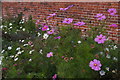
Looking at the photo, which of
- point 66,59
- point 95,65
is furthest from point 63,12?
point 95,65

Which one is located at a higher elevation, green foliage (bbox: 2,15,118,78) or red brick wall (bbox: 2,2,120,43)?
red brick wall (bbox: 2,2,120,43)

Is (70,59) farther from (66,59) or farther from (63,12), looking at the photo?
(63,12)

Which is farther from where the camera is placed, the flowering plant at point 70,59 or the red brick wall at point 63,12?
the red brick wall at point 63,12

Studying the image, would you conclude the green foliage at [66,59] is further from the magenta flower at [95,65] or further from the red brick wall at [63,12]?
the red brick wall at [63,12]

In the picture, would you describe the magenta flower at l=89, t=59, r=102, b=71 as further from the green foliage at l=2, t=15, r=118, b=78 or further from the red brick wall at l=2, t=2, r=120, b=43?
the red brick wall at l=2, t=2, r=120, b=43

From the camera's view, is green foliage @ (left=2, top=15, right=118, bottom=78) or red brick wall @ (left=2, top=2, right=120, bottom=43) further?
red brick wall @ (left=2, top=2, right=120, bottom=43)

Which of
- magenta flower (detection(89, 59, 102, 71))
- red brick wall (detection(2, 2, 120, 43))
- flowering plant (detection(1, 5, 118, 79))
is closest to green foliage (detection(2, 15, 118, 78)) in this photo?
flowering plant (detection(1, 5, 118, 79))

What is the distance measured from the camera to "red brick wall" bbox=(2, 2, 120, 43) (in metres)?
5.26

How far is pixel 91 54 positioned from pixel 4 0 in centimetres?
637

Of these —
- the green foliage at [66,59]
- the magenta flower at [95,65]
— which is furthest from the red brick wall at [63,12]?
the magenta flower at [95,65]

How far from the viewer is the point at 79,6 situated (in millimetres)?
5848

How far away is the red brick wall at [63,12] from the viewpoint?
526cm

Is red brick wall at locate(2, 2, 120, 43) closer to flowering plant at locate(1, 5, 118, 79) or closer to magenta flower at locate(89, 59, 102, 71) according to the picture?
flowering plant at locate(1, 5, 118, 79)

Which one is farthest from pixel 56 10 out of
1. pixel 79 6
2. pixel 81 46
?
pixel 81 46
